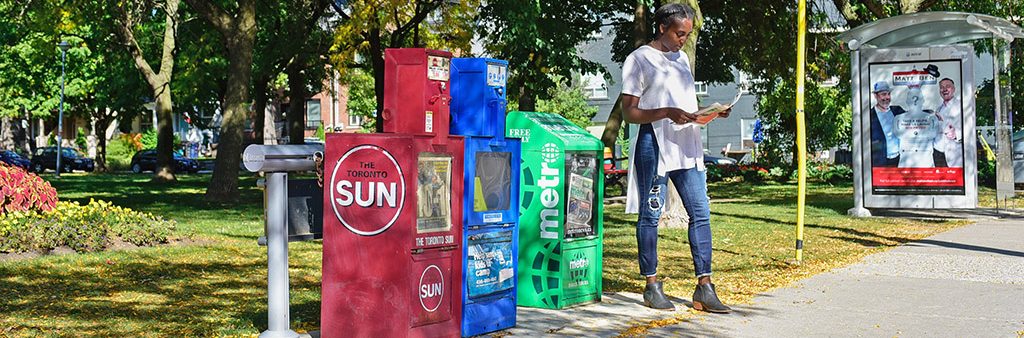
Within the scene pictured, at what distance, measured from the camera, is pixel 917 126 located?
1723 centimetres

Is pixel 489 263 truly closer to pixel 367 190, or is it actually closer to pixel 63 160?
pixel 367 190

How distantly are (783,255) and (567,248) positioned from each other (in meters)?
4.87

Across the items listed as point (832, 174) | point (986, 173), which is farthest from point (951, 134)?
point (832, 174)

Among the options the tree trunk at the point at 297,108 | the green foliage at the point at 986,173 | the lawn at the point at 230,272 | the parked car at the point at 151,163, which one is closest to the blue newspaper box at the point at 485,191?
the lawn at the point at 230,272

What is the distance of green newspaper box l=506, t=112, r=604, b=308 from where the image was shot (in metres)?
7.07

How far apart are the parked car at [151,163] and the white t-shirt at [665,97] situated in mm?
52268

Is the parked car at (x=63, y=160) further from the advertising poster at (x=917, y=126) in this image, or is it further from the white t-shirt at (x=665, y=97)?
the white t-shirt at (x=665, y=97)

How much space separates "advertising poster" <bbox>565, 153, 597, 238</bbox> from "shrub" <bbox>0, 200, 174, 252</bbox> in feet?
20.0

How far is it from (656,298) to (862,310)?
1322 millimetres

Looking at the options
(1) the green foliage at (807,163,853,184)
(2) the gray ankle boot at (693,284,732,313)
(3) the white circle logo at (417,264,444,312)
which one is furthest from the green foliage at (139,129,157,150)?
(3) the white circle logo at (417,264,444,312)

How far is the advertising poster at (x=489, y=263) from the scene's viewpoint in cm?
627

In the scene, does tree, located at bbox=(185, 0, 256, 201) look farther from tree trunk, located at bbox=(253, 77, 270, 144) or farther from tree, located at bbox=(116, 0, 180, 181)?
tree trunk, located at bbox=(253, 77, 270, 144)

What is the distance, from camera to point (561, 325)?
6.63 m

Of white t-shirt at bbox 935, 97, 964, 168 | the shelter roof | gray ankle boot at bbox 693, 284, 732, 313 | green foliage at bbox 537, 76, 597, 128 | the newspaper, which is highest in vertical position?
green foliage at bbox 537, 76, 597, 128
